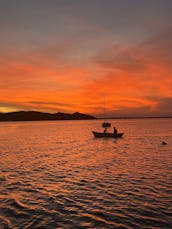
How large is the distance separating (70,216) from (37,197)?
452 cm

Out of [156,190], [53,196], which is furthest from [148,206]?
[53,196]

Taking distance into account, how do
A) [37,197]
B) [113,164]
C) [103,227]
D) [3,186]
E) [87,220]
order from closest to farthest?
1. [103,227]
2. [87,220]
3. [37,197]
4. [3,186]
5. [113,164]

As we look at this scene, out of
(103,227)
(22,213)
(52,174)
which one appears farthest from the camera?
(52,174)

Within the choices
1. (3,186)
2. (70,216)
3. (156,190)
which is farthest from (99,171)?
(70,216)

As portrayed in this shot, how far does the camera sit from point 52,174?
25594 mm

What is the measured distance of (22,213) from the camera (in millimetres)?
14789

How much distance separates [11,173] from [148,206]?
1627 centimetres

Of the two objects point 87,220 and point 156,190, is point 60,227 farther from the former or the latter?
point 156,190

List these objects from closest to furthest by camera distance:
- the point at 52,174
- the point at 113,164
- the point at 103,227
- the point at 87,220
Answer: the point at 103,227 → the point at 87,220 → the point at 52,174 → the point at 113,164

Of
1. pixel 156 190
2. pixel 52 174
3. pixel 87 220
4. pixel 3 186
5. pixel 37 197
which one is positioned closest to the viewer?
pixel 87 220

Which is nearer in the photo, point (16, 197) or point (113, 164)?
point (16, 197)

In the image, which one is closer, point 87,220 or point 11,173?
point 87,220

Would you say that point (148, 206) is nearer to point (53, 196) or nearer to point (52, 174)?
point (53, 196)

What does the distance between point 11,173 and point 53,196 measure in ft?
32.4
